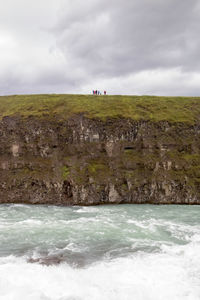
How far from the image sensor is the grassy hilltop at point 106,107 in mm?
52562

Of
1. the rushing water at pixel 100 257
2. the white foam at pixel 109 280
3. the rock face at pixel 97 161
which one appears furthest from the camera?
the rock face at pixel 97 161

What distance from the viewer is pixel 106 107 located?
55906 mm

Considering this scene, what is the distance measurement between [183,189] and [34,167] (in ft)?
82.6

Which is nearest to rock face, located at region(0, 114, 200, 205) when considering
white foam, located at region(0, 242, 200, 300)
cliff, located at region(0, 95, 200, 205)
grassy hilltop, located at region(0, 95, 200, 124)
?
cliff, located at region(0, 95, 200, 205)

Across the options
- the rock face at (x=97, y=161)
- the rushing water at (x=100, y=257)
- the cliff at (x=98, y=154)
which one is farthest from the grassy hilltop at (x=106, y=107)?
the rushing water at (x=100, y=257)

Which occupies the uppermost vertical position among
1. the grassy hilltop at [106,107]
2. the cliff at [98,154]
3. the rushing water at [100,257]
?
the grassy hilltop at [106,107]

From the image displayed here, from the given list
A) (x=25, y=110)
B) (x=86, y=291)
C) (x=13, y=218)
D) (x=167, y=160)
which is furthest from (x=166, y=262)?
(x=25, y=110)

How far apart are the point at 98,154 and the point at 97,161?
149 centimetres

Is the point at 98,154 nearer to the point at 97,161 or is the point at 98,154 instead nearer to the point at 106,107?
the point at 97,161

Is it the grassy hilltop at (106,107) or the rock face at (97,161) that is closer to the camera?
the rock face at (97,161)

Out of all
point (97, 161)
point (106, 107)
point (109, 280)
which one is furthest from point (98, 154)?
point (109, 280)

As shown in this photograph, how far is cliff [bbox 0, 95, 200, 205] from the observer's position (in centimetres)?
4266

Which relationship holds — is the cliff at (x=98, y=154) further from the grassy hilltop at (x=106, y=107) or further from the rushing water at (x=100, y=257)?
the rushing water at (x=100, y=257)

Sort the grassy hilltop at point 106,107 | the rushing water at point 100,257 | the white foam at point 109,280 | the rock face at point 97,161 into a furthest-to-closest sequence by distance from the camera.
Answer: the grassy hilltop at point 106,107, the rock face at point 97,161, the rushing water at point 100,257, the white foam at point 109,280
